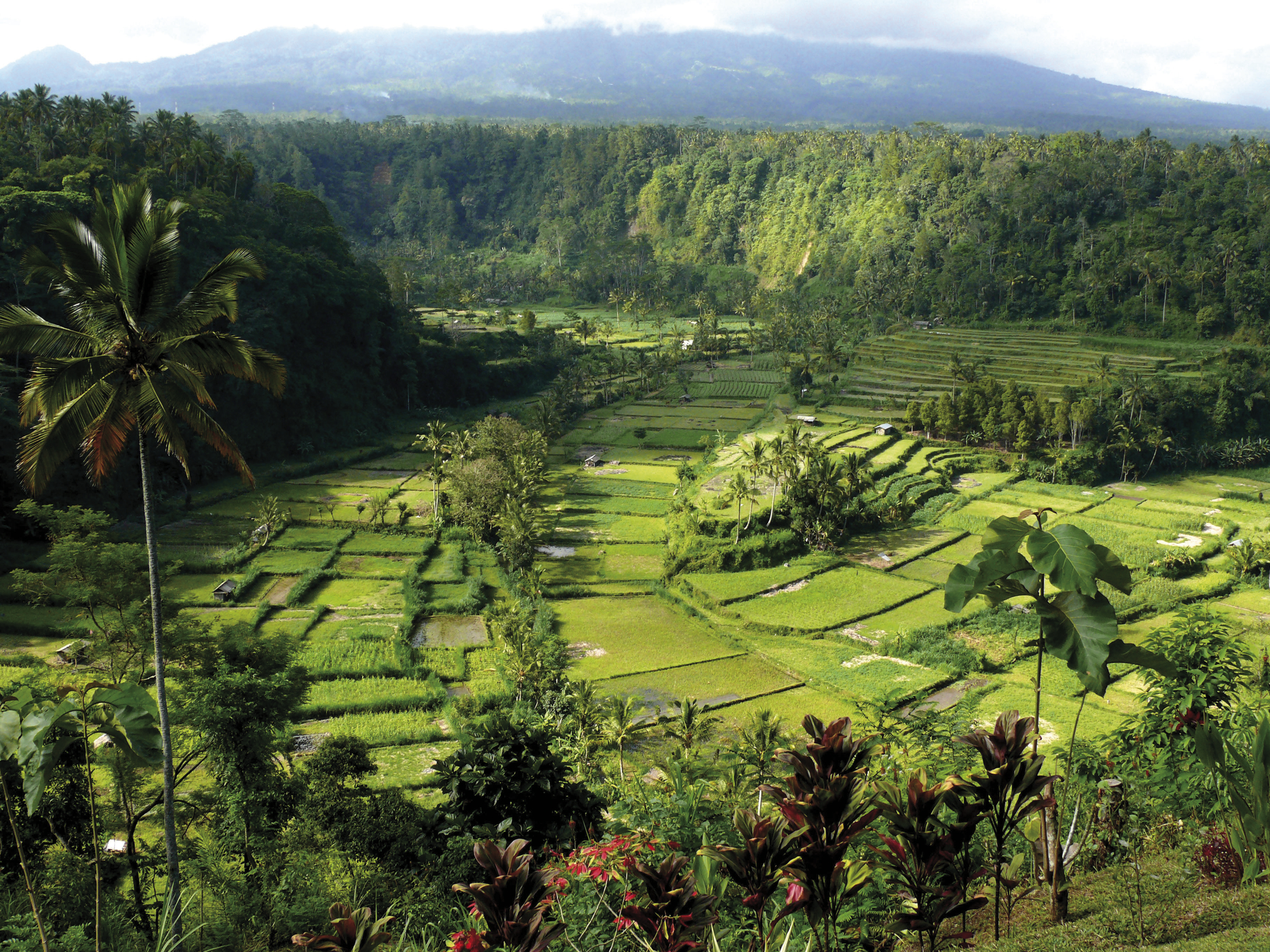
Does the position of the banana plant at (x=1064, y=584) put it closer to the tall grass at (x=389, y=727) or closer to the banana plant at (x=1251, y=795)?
the banana plant at (x=1251, y=795)

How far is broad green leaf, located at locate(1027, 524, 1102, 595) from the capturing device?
5.02m

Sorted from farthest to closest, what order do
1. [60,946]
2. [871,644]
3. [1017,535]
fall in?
[871,644] → [60,946] → [1017,535]

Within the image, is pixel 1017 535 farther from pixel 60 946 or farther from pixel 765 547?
pixel 765 547

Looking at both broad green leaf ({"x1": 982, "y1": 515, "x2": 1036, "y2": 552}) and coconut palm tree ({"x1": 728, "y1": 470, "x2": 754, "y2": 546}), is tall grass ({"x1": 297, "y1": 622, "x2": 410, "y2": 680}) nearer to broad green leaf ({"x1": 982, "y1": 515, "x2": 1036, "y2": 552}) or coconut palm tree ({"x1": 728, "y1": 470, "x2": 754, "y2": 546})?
coconut palm tree ({"x1": 728, "y1": 470, "x2": 754, "y2": 546})

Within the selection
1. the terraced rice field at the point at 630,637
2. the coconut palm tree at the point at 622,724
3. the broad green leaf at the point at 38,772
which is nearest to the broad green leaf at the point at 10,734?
the broad green leaf at the point at 38,772

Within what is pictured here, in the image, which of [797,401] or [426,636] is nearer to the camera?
[426,636]

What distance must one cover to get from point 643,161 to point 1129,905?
13077cm

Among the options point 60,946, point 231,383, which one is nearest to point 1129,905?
point 60,946

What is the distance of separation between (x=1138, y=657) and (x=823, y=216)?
101222 mm

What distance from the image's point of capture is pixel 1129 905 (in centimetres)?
557

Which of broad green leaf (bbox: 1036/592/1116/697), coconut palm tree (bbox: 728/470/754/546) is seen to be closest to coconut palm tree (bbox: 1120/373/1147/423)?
coconut palm tree (bbox: 728/470/754/546)

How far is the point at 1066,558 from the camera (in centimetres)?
514

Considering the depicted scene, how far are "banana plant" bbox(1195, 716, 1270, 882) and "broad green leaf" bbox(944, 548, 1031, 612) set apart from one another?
1703 mm

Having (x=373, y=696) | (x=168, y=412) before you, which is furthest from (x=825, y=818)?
(x=373, y=696)
